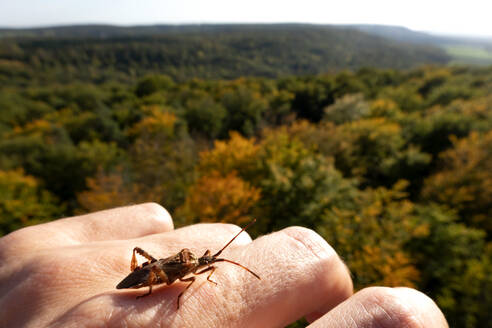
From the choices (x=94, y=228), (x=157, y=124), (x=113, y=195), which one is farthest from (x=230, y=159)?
(x=157, y=124)

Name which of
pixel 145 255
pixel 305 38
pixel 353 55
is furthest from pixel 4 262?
pixel 305 38

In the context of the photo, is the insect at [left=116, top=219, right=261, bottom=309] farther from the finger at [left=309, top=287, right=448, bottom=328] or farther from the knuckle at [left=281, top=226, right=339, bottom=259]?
the finger at [left=309, top=287, right=448, bottom=328]

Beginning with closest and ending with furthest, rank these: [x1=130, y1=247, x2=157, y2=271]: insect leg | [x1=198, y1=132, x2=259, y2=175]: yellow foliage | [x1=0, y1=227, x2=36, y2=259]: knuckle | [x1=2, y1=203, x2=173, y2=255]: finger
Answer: [x1=130, y1=247, x2=157, y2=271]: insect leg → [x1=0, y1=227, x2=36, y2=259]: knuckle → [x1=2, y1=203, x2=173, y2=255]: finger → [x1=198, y1=132, x2=259, y2=175]: yellow foliage

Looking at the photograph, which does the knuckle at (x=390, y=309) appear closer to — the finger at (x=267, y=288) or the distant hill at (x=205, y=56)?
the finger at (x=267, y=288)

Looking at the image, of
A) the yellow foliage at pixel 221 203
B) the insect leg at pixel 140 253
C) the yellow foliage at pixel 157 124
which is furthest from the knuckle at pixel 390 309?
the yellow foliage at pixel 157 124

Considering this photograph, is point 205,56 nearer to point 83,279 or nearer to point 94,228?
point 94,228

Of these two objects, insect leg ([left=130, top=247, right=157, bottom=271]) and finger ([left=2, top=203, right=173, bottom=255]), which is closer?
insect leg ([left=130, top=247, right=157, bottom=271])

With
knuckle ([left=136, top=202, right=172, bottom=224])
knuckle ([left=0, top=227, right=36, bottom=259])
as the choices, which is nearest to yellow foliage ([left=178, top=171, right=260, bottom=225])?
knuckle ([left=136, top=202, right=172, bottom=224])
